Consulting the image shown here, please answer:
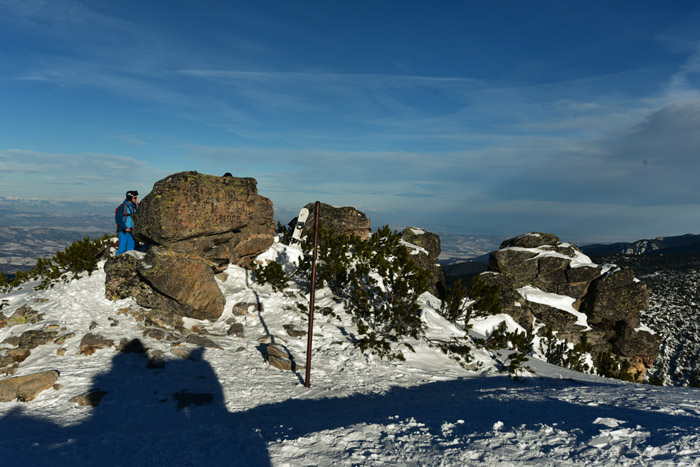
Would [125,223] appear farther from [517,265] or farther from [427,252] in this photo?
[517,265]

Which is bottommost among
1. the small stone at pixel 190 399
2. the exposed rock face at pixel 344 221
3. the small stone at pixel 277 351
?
the small stone at pixel 190 399

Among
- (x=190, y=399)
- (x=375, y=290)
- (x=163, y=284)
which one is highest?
(x=163, y=284)

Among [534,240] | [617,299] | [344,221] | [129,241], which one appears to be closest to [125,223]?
[129,241]

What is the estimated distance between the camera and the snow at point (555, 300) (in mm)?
25578

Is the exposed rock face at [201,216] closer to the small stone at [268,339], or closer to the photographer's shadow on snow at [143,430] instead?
the small stone at [268,339]

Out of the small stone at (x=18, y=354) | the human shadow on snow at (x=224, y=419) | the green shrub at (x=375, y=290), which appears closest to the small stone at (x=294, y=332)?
the green shrub at (x=375, y=290)

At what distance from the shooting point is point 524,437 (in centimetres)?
623

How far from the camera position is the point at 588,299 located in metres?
26.7

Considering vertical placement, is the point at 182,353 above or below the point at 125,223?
below

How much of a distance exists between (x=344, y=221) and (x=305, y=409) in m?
15.8

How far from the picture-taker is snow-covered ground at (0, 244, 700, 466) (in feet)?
19.6

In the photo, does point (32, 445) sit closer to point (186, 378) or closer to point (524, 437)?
point (186, 378)

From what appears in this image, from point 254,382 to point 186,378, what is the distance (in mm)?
2005

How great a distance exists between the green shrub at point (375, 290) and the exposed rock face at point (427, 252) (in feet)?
22.2
